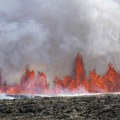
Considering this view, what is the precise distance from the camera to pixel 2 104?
55.2 metres

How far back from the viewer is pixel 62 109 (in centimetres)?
5081

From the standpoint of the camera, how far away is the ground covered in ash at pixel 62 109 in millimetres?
46531

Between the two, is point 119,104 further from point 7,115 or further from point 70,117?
point 7,115

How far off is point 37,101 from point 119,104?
49.2ft

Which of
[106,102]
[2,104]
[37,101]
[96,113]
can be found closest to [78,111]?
[96,113]

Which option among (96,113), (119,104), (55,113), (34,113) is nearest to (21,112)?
(34,113)

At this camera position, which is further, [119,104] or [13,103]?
[13,103]

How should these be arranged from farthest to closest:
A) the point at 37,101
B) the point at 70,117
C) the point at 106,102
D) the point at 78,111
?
the point at 37,101, the point at 106,102, the point at 78,111, the point at 70,117

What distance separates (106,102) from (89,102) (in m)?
2.97

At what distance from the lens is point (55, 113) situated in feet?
162

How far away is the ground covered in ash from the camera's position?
46.5 meters

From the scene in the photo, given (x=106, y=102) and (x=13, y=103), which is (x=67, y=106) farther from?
(x=13, y=103)

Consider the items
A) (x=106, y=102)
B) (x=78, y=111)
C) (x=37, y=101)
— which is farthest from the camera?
(x=37, y=101)

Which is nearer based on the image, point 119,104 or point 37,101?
point 119,104
